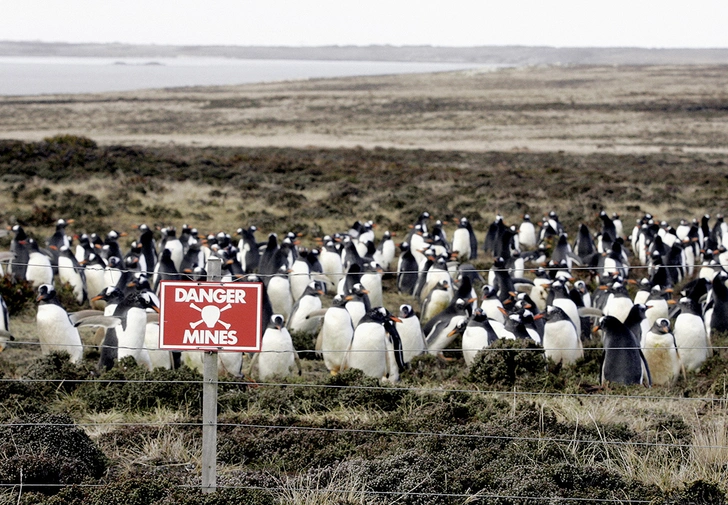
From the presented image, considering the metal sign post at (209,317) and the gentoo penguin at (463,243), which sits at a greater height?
the metal sign post at (209,317)

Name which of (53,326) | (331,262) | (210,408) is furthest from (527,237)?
(210,408)

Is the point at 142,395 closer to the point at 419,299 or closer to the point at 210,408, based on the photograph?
the point at 210,408

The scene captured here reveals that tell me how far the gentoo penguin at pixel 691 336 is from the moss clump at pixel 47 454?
21.3ft

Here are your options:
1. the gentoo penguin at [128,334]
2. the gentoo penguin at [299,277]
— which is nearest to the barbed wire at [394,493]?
the gentoo penguin at [128,334]

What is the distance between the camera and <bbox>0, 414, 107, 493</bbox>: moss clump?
480 centimetres

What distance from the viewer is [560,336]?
30.3 feet

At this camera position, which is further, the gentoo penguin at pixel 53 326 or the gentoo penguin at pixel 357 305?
the gentoo penguin at pixel 357 305

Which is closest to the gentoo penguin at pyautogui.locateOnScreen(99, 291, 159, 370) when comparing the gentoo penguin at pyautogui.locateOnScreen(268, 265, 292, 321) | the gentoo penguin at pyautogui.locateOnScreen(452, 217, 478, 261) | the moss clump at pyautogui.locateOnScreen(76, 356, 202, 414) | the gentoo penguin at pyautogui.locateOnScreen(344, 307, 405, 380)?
the moss clump at pyautogui.locateOnScreen(76, 356, 202, 414)

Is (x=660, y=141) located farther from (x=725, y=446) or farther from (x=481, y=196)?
(x=725, y=446)

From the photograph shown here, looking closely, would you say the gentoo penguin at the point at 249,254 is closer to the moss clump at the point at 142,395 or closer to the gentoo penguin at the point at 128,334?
the gentoo penguin at the point at 128,334

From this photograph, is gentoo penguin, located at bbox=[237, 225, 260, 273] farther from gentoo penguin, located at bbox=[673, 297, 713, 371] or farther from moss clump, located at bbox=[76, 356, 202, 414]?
gentoo penguin, located at bbox=[673, 297, 713, 371]

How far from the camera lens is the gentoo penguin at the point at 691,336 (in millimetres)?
9000

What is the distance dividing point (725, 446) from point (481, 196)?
19.2 m

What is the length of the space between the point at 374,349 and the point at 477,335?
47.6 inches
